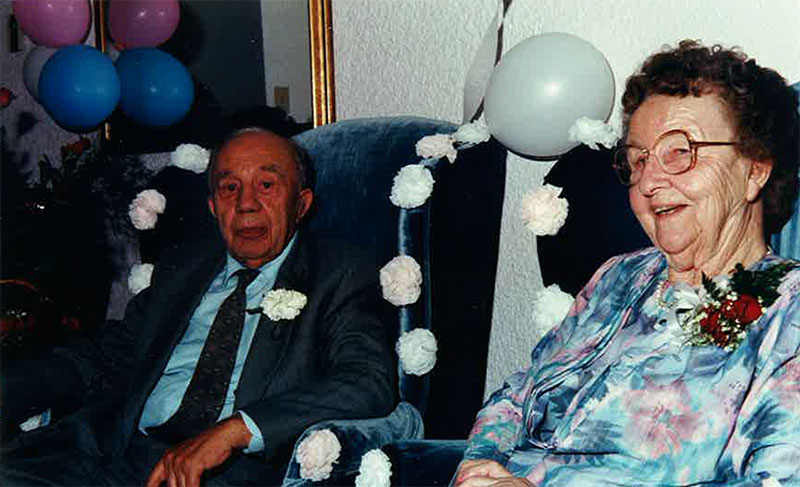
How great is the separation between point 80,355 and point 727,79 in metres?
1.67

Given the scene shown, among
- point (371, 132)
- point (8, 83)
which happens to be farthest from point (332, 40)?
point (8, 83)

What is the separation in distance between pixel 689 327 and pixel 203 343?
1.18m

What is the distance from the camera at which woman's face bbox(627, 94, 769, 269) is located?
1.36 m

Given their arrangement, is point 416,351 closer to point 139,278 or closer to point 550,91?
point 550,91

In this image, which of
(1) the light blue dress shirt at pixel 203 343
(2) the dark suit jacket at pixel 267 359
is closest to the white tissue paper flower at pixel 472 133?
(2) the dark suit jacket at pixel 267 359

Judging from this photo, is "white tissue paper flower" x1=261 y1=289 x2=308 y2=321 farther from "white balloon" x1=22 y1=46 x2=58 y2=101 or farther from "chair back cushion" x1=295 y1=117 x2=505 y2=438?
"white balloon" x1=22 y1=46 x2=58 y2=101

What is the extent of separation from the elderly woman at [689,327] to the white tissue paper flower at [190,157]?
1300mm

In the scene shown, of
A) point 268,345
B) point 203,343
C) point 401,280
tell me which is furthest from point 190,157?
point 401,280

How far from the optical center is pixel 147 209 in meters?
2.50

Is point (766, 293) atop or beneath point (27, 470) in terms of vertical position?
atop

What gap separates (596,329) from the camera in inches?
60.7

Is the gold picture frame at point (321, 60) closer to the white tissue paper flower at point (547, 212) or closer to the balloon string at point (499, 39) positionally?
the balloon string at point (499, 39)

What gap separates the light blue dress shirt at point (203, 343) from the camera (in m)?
1.92

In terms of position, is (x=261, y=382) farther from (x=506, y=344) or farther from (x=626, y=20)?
(x=626, y=20)
